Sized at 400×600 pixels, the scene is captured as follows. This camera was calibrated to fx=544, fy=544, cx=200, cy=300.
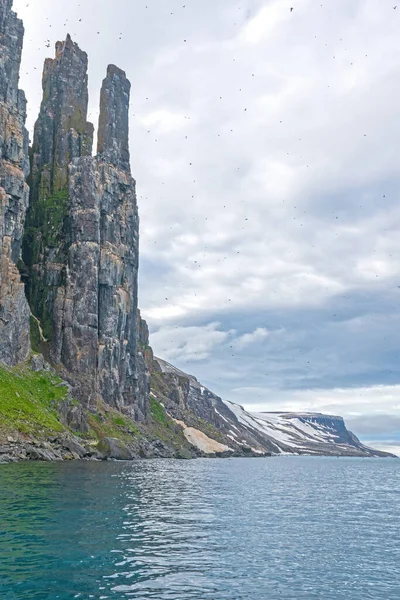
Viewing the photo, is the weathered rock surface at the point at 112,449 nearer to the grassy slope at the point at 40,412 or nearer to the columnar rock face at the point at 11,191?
the grassy slope at the point at 40,412

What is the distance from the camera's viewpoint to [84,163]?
19612cm

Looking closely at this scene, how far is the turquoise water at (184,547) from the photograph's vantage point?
25.9 meters

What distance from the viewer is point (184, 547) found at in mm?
34969

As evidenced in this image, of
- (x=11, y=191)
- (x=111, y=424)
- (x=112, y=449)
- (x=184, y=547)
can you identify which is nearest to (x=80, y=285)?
(x=11, y=191)

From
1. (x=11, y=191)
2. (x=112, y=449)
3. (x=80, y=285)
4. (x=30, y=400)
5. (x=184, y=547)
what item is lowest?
(x=184, y=547)

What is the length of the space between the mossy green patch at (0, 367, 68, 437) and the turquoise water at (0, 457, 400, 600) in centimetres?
5079

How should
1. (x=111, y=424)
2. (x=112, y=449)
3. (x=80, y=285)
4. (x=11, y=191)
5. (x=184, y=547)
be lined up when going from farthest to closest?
(x=80, y=285) → (x=111, y=424) → (x=11, y=191) → (x=112, y=449) → (x=184, y=547)

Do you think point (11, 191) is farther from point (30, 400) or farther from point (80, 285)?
point (30, 400)

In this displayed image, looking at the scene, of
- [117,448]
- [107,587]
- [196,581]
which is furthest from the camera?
[117,448]

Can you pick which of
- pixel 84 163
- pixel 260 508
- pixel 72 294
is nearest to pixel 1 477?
pixel 260 508

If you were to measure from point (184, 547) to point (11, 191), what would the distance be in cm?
13868

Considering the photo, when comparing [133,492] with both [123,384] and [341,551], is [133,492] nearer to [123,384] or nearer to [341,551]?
[341,551]

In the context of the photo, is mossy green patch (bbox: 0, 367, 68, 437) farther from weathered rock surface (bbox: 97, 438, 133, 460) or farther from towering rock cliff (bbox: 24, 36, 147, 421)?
towering rock cliff (bbox: 24, 36, 147, 421)

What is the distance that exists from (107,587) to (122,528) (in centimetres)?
1508
